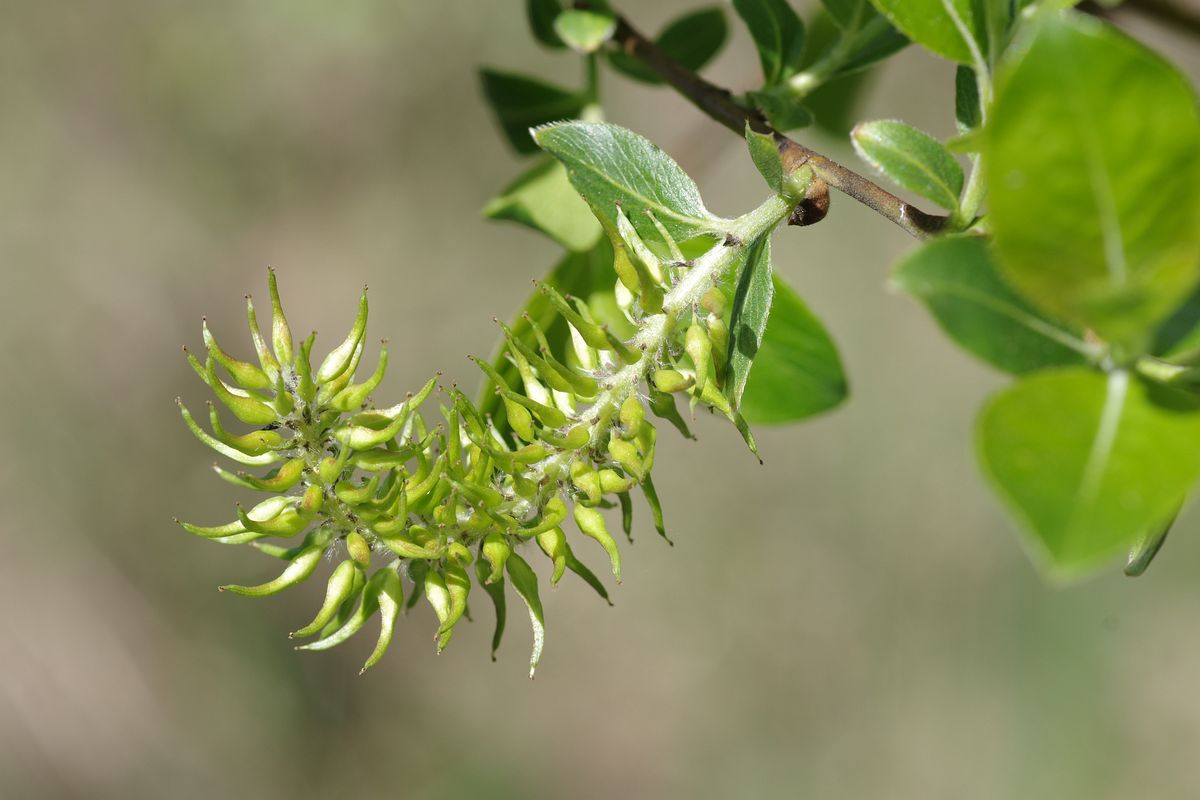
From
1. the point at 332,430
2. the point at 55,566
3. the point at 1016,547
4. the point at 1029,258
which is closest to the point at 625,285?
the point at 332,430

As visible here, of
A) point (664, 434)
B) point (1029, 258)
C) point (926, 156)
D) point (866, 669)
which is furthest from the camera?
point (866, 669)

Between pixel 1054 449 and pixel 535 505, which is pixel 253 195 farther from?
pixel 1054 449

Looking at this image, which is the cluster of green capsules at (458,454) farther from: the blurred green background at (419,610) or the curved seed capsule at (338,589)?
the blurred green background at (419,610)

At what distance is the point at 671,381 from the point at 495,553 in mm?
275

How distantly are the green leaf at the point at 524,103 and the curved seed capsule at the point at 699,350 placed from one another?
1.07 metres

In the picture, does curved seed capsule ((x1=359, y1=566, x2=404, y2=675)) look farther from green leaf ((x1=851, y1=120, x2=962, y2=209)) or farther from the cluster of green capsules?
green leaf ((x1=851, y1=120, x2=962, y2=209))

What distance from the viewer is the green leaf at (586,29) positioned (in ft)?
5.61

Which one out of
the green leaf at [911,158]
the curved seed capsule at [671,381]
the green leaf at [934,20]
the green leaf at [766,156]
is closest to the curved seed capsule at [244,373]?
the curved seed capsule at [671,381]

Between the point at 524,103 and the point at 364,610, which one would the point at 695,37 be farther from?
the point at 364,610

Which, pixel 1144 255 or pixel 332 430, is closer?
pixel 1144 255

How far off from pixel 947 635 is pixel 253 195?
488cm

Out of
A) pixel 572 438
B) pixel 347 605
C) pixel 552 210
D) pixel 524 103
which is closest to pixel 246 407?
pixel 347 605

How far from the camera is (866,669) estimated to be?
19.8ft

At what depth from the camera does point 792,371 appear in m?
1.65
